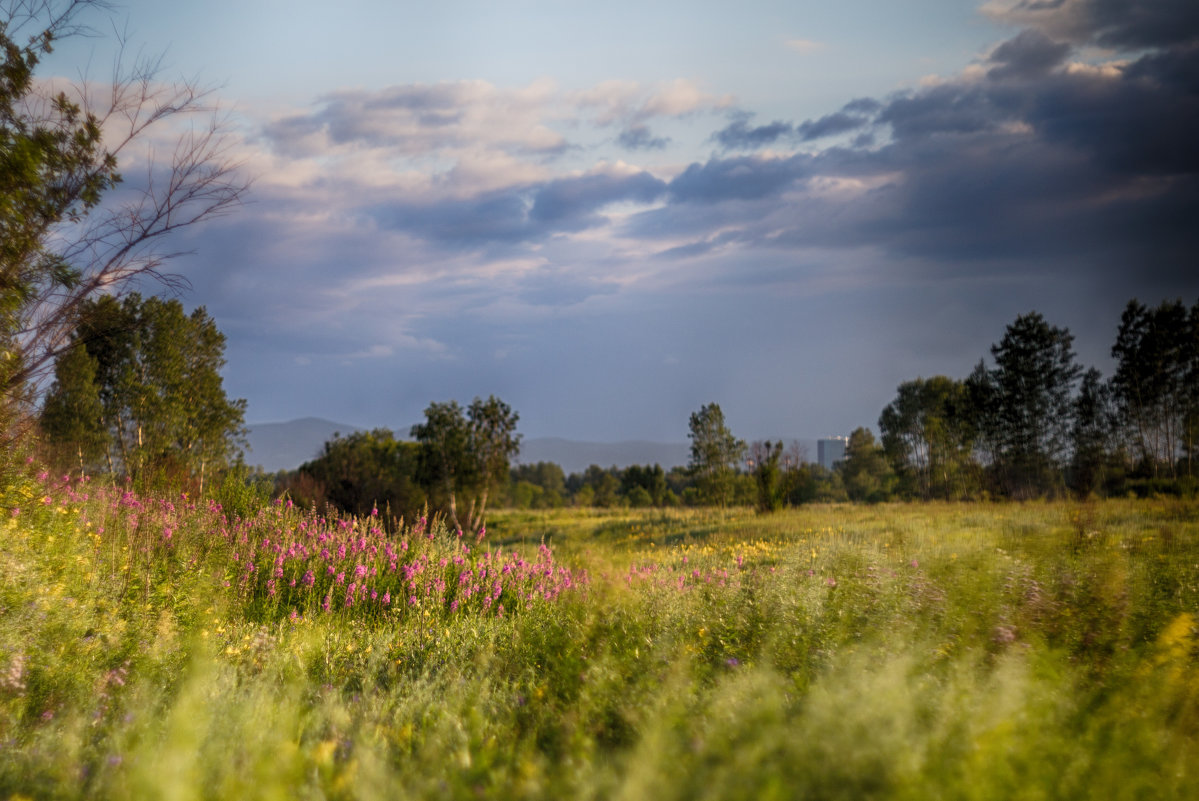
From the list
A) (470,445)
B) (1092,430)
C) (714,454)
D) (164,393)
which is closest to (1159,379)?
(1092,430)

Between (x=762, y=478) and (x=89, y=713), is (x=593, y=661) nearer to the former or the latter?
(x=89, y=713)

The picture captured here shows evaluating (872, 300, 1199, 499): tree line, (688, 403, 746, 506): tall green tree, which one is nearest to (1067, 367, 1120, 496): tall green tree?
(872, 300, 1199, 499): tree line

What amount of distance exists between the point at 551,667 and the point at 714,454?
79.9 feet

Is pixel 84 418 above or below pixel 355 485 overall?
above

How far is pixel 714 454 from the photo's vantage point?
28312 mm

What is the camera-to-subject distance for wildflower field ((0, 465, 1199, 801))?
2535 mm

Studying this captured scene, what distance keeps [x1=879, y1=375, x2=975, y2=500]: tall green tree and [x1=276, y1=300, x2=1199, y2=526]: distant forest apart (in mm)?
124

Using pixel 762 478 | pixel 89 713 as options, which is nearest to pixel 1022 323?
pixel 762 478

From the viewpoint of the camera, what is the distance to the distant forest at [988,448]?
26172mm

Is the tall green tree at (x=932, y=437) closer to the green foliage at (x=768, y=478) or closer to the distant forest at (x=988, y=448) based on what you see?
the distant forest at (x=988, y=448)

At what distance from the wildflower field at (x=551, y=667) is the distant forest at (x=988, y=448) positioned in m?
13.3

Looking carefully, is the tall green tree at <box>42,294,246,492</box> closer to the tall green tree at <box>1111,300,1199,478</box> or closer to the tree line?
the tree line

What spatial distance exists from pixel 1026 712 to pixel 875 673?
2.26 feet

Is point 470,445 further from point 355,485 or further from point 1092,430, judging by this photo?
point 1092,430
